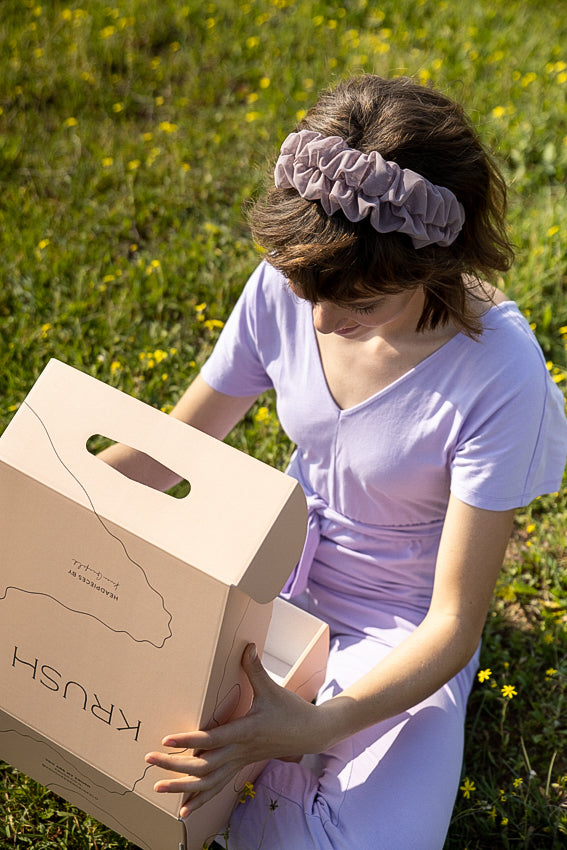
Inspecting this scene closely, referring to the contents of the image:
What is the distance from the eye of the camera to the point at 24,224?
9.30 feet

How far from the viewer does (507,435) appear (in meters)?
1.32

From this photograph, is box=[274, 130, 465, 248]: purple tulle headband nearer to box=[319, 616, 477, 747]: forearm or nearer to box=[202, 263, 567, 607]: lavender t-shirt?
Answer: box=[202, 263, 567, 607]: lavender t-shirt

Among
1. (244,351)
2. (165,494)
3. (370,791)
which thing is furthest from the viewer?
(244,351)

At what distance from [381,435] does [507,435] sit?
0.21 meters

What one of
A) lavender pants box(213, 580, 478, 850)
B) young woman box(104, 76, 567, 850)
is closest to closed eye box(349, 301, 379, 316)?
young woman box(104, 76, 567, 850)

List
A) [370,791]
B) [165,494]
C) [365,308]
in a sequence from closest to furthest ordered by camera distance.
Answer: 1. [165,494]
2. [365,308]
3. [370,791]

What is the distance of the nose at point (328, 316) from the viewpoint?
4.10 ft

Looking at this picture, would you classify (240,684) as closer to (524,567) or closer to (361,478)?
(361,478)

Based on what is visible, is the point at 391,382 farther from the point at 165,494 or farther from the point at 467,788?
the point at 467,788

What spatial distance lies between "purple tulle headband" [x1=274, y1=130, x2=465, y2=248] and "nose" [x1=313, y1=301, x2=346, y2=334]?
0.16 metres

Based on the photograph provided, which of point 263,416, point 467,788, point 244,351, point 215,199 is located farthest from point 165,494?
point 215,199

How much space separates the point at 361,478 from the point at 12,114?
2520 millimetres

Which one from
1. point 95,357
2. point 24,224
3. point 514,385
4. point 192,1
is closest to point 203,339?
point 95,357

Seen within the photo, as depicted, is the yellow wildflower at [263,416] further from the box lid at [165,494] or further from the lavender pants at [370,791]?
the box lid at [165,494]
